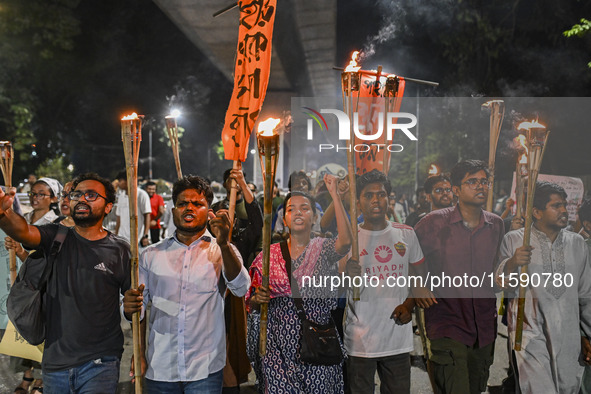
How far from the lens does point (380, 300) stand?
362cm

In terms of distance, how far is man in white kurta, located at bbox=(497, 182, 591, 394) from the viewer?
3.65 meters

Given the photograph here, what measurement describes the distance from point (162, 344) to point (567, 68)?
1029 centimetres

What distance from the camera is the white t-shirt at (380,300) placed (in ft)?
11.7

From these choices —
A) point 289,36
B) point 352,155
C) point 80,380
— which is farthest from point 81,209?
A: point 289,36

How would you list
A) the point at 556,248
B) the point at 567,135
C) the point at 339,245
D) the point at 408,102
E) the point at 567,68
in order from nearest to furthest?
the point at 339,245 → the point at 556,248 → the point at 408,102 → the point at 567,135 → the point at 567,68

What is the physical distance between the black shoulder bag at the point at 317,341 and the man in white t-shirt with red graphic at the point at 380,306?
27 centimetres

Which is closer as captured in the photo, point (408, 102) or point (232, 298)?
point (232, 298)

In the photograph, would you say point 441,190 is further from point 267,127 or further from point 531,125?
point 267,127

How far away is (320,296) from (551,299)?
1.68 m

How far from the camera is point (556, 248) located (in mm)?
3805

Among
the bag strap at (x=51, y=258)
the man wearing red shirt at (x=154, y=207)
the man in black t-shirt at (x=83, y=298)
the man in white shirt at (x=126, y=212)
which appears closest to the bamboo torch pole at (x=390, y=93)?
the man in black t-shirt at (x=83, y=298)

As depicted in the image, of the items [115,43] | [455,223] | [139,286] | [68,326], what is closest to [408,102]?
[455,223]

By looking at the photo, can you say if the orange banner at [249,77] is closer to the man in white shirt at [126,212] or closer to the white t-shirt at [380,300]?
the white t-shirt at [380,300]

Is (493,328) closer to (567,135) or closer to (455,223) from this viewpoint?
(455,223)
